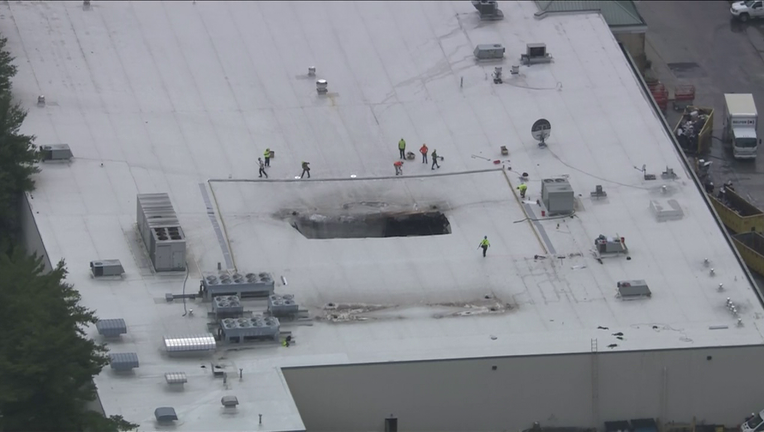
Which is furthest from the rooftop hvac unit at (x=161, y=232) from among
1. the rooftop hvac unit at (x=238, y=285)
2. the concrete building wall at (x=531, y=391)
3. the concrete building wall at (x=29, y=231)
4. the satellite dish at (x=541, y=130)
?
the satellite dish at (x=541, y=130)

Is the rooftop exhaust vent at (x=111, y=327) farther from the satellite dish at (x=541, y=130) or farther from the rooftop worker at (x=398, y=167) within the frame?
the satellite dish at (x=541, y=130)

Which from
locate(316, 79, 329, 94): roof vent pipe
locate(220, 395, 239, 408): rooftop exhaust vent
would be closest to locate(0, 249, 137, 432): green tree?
locate(220, 395, 239, 408): rooftop exhaust vent

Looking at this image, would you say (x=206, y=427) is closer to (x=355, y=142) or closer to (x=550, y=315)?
(x=550, y=315)

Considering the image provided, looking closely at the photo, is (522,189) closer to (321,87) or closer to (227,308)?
(321,87)

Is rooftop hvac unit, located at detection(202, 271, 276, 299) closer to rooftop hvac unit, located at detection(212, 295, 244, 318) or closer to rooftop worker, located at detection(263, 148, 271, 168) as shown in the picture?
rooftop hvac unit, located at detection(212, 295, 244, 318)

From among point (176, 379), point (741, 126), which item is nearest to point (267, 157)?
point (176, 379)

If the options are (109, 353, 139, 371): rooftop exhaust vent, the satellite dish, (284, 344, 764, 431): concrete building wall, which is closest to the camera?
(109, 353, 139, 371): rooftop exhaust vent
